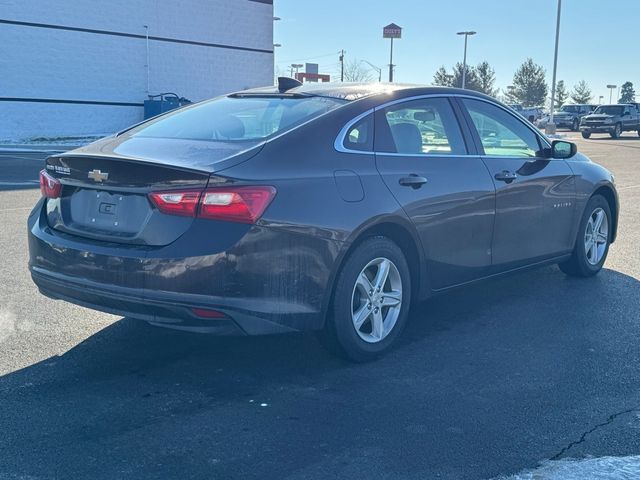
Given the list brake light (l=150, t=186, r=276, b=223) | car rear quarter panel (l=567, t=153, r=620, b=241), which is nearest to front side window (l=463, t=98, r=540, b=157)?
car rear quarter panel (l=567, t=153, r=620, b=241)

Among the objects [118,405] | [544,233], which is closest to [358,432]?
[118,405]

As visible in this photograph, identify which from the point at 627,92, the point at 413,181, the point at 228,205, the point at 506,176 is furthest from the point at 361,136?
the point at 627,92

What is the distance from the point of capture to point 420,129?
4.94 metres

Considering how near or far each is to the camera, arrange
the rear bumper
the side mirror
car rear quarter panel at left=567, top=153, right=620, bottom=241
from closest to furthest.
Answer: the rear bumper → the side mirror → car rear quarter panel at left=567, top=153, right=620, bottom=241

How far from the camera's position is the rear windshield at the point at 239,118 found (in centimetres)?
436

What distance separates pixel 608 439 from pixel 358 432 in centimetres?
116

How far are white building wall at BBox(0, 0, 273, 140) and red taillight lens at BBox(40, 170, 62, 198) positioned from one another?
85.5 feet

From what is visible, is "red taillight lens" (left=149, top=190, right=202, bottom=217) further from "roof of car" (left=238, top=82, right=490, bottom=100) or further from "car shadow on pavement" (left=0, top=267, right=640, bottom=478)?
"roof of car" (left=238, top=82, right=490, bottom=100)

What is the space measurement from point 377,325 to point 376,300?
0.51ft

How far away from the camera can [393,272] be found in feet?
15.0

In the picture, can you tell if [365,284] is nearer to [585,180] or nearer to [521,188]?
[521,188]

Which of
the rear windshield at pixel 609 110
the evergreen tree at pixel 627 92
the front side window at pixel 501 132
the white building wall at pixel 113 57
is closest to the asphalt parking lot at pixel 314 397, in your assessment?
the front side window at pixel 501 132

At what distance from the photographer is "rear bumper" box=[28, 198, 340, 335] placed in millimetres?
3701

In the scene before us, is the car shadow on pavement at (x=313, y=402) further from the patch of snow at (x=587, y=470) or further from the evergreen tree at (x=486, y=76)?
the evergreen tree at (x=486, y=76)
